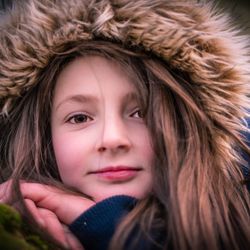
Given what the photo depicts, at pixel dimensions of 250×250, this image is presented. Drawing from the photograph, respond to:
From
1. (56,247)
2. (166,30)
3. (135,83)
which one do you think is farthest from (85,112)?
(56,247)

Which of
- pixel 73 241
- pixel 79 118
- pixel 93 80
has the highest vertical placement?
pixel 93 80

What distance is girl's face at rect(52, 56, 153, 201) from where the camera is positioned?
1360 mm

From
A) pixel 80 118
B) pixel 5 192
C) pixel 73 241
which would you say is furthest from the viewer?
pixel 80 118

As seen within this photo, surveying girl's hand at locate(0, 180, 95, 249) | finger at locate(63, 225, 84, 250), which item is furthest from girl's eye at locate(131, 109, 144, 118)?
finger at locate(63, 225, 84, 250)

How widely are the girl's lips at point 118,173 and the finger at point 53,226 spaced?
6.6 inches

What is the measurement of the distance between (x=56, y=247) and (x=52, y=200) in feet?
0.95

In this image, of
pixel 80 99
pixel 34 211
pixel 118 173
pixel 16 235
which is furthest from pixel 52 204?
pixel 16 235

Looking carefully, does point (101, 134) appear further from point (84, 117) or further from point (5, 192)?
point (5, 192)

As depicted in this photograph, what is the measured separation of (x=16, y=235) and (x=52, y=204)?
0.46m

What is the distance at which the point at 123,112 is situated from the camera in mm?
1405

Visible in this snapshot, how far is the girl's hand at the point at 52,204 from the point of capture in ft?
4.17

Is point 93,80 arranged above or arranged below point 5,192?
above

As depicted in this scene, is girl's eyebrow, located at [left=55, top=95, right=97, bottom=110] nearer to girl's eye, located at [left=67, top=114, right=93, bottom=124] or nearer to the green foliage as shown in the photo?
girl's eye, located at [left=67, top=114, right=93, bottom=124]

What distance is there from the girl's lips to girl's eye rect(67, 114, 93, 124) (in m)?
0.16
